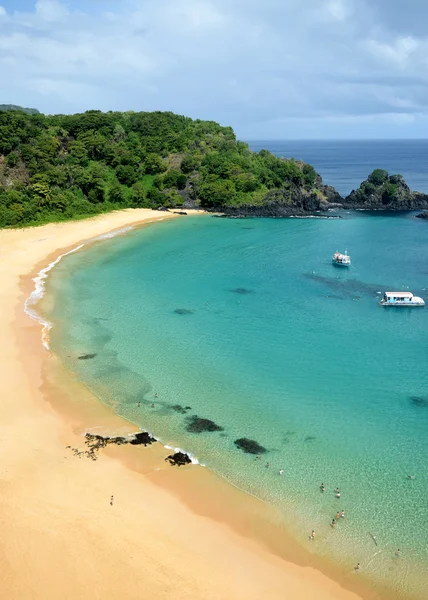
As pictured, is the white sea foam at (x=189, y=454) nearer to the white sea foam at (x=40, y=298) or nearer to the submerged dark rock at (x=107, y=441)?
the submerged dark rock at (x=107, y=441)

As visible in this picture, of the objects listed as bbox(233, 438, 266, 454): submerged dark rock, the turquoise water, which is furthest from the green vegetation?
bbox(233, 438, 266, 454): submerged dark rock

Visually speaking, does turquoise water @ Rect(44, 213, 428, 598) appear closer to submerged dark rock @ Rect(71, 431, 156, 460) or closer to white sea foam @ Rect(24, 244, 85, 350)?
white sea foam @ Rect(24, 244, 85, 350)

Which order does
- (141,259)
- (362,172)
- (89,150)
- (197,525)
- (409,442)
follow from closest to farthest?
(197,525), (409,442), (141,259), (89,150), (362,172)

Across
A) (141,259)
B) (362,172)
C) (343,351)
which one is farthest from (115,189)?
(362,172)

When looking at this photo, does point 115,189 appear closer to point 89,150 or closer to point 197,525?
point 89,150

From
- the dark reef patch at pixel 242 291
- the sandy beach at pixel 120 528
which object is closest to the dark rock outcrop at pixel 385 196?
the dark reef patch at pixel 242 291

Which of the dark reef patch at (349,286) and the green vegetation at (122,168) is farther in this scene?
the green vegetation at (122,168)
